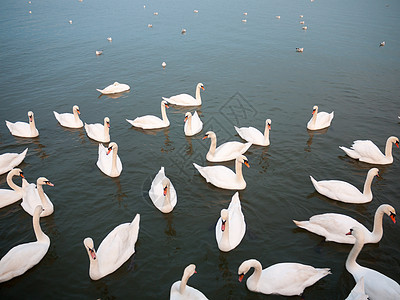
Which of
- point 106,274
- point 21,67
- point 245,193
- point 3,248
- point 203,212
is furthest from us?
point 21,67

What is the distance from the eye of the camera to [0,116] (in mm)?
17328

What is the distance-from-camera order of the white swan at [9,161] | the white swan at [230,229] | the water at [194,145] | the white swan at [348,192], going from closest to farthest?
the white swan at [230,229] < the water at [194,145] < the white swan at [348,192] < the white swan at [9,161]

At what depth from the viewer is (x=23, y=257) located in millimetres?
8164

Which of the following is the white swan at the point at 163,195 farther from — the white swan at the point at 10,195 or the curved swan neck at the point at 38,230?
the white swan at the point at 10,195

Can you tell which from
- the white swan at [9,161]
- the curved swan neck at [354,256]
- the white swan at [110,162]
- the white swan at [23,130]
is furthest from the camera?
the white swan at [23,130]

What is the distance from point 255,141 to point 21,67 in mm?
20312

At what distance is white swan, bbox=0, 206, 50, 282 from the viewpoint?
25.9 feet

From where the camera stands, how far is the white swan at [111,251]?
25.5 ft

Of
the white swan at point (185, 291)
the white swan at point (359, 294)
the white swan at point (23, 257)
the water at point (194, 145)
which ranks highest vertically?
the white swan at point (359, 294)

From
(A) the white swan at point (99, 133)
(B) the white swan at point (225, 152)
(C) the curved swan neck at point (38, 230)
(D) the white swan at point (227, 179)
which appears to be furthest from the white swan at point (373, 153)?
(C) the curved swan neck at point (38, 230)

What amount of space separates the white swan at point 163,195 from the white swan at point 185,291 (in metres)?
3.02

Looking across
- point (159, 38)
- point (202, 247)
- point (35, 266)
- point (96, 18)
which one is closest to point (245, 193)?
point (202, 247)

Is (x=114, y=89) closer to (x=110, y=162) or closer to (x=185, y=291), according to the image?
(x=110, y=162)

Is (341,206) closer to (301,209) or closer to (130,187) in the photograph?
(301,209)
